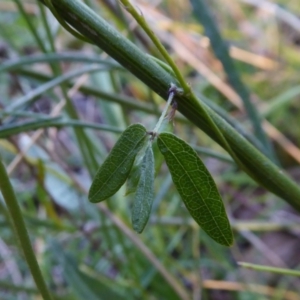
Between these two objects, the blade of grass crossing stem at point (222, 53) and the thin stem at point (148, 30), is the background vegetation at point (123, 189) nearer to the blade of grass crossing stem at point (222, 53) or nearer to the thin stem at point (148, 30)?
the blade of grass crossing stem at point (222, 53)

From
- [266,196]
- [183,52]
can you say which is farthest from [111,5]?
[266,196]

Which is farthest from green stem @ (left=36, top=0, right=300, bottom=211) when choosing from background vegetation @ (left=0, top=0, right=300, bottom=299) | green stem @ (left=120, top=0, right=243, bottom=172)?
background vegetation @ (left=0, top=0, right=300, bottom=299)

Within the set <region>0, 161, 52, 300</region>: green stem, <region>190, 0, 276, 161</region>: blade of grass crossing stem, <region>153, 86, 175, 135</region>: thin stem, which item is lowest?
<region>0, 161, 52, 300</region>: green stem

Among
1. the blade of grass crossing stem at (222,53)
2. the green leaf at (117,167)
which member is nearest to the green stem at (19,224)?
the green leaf at (117,167)

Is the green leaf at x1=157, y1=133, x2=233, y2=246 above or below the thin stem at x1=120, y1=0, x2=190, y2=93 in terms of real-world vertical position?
below

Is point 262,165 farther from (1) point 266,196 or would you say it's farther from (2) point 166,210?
(1) point 266,196

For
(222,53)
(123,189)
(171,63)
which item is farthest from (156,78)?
(123,189)

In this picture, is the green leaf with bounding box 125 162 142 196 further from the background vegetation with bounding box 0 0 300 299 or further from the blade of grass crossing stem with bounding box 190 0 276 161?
the blade of grass crossing stem with bounding box 190 0 276 161
